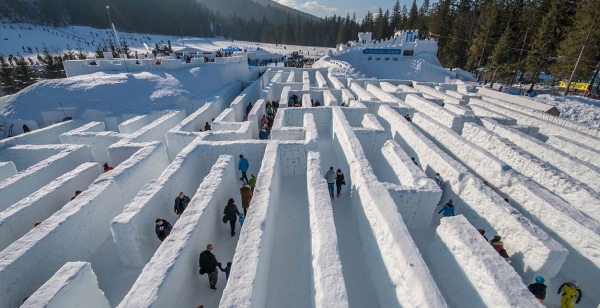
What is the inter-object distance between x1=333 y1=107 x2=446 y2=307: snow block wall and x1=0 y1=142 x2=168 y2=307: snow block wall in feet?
21.1

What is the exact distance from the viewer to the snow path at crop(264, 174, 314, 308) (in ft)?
16.6

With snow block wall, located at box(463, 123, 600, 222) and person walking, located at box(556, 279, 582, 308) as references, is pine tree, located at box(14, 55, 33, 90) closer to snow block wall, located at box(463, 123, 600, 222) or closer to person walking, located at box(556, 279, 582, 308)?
snow block wall, located at box(463, 123, 600, 222)

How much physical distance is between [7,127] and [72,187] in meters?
12.2

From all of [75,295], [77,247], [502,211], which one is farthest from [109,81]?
[502,211]

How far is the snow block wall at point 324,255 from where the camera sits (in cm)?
372

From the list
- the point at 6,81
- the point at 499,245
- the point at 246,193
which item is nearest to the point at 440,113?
the point at 499,245

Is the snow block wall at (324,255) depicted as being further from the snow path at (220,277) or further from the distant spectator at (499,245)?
the distant spectator at (499,245)

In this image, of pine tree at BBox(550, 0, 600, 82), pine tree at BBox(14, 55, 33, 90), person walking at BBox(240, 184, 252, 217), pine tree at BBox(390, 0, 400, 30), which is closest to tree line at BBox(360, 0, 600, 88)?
pine tree at BBox(550, 0, 600, 82)

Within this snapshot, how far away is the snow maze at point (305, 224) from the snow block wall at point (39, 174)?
0.15 feet

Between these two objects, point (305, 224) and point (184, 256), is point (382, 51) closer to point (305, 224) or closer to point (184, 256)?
point (305, 224)

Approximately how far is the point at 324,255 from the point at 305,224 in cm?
254

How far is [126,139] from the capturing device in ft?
30.8

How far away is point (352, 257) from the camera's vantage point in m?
5.97

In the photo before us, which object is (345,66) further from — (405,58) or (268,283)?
(268,283)
